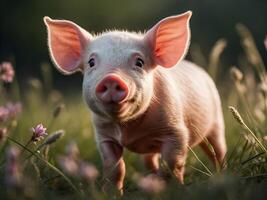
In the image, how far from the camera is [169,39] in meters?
4.41

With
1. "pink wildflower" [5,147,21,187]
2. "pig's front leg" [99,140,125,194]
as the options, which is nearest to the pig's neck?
"pig's front leg" [99,140,125,194]

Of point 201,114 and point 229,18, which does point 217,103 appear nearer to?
point 201,114

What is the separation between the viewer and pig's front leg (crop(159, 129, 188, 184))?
13.8 ft

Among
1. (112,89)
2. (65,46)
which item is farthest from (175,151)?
(65,46)

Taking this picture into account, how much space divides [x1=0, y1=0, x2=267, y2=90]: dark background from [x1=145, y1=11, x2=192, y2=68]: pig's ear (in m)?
13.5

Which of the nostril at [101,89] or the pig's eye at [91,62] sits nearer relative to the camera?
the nostril at [101,89]

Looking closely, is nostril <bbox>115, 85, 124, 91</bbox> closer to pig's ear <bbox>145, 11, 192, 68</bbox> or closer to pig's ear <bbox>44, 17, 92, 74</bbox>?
pig's ear <bbox>145, 11, 192, 68</bbox>

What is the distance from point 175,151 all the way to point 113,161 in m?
0.42

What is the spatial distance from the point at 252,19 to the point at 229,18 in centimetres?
65

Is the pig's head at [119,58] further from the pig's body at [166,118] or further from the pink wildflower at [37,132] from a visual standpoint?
the pink wildflower at [37,132]

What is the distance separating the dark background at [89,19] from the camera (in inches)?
719

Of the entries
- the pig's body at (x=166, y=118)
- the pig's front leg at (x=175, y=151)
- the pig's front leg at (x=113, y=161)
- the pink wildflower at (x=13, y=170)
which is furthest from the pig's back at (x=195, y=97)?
the pink wildflower at (x=13, y=170)

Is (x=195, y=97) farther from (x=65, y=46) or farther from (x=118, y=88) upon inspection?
(x=118, y=88)

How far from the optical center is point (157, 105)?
4234 mm
